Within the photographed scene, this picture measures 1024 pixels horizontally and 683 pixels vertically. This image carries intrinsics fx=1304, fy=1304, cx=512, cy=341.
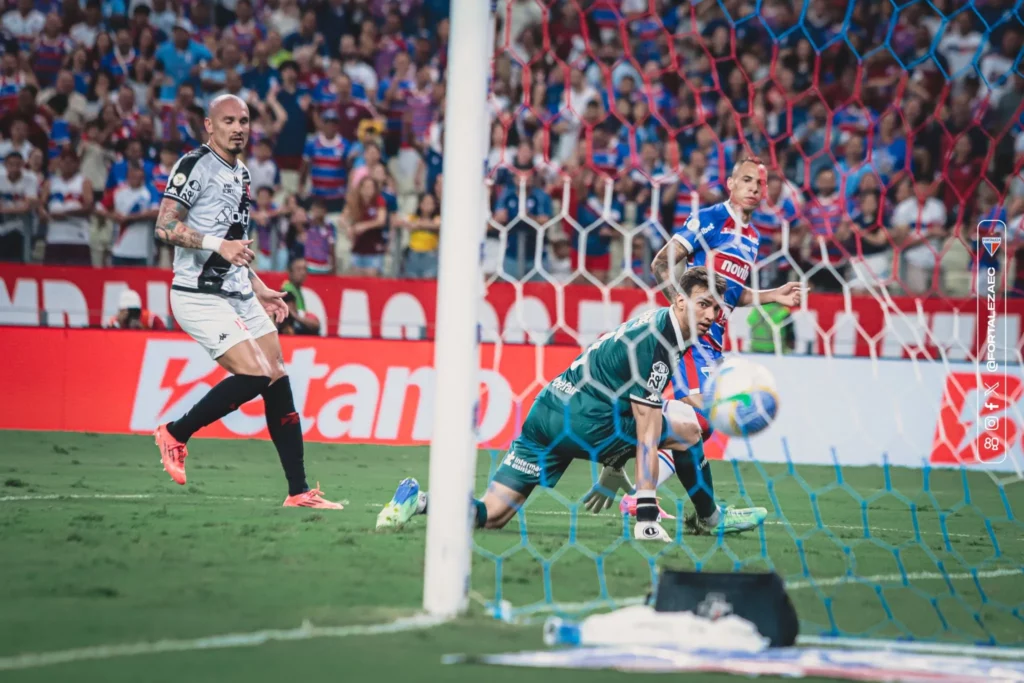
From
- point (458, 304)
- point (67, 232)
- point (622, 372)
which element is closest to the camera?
point (458, 304)

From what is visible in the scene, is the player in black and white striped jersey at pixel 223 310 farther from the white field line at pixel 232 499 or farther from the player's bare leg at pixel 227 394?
the white field line at pixel 232 499

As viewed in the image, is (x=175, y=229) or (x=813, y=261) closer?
(x=175, y=229)

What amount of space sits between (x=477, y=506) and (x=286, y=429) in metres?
1.43

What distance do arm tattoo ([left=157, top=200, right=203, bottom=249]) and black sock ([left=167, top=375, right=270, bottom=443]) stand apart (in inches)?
30.5

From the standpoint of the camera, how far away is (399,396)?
11477mm

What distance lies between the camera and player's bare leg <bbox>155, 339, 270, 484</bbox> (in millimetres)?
7148

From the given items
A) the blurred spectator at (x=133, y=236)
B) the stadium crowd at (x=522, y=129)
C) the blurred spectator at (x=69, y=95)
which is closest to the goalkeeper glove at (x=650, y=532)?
the stadium crowd at (x=522, y=129)

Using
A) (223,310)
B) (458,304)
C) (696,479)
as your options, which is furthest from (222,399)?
(458,304)

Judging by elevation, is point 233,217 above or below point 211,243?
above

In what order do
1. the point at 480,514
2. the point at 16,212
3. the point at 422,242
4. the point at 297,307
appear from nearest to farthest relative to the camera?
1. the point at 480,514
2. the point at 297,307
3. the point at 16,212
4. the point at 422,242

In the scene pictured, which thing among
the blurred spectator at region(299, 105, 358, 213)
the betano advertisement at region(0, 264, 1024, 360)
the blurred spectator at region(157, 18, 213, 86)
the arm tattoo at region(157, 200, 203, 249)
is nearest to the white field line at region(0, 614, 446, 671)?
the arm tattoo at region(157, 200, 203, 249)

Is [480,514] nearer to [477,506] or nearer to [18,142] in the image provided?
[477,506]

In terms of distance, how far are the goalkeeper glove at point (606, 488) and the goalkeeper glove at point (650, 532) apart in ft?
2.69

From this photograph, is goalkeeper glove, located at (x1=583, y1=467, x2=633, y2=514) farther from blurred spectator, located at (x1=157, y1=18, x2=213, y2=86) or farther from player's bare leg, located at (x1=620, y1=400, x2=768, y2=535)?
blurred spectator, located at (x1=157, y1=18, x2=213, y2=86)
